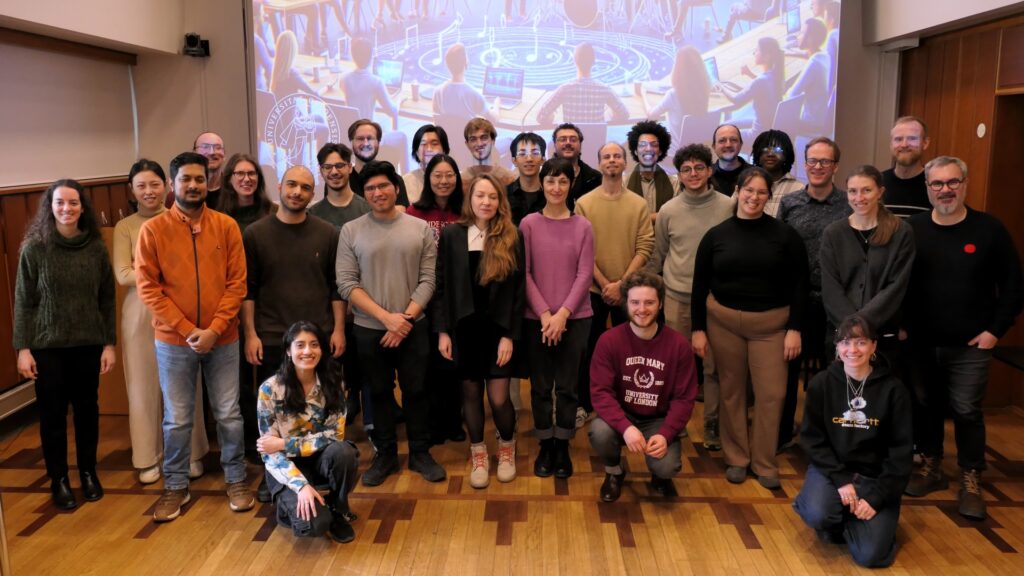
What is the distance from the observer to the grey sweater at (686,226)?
384 centimetres

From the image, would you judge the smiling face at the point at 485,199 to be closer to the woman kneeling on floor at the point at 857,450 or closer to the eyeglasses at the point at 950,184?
the woman kneeling on floor at the point at 857,450

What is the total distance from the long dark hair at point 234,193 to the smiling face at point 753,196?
87.4 inches

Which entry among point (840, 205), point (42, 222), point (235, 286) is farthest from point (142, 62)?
point (840, 205)

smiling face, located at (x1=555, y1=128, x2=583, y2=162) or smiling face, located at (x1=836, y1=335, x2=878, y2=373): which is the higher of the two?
smiling face, located at (x1=555, y1=128, x2=583, y2=162)

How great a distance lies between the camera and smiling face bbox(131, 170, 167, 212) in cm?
339

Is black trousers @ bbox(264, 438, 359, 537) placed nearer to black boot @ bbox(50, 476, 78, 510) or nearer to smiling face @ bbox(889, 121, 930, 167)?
black boot @ bbox(50, 476, 78, 510)

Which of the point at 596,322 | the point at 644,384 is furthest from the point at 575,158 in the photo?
the point at 644,384

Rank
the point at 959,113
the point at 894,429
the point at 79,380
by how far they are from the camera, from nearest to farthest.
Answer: the point at 894,429 < the point at 79,380 < the point at 959,113

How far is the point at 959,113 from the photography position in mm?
5023

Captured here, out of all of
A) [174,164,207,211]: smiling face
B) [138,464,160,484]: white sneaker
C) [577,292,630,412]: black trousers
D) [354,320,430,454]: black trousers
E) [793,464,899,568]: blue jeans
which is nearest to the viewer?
[793,464,899,568]: blue jeans

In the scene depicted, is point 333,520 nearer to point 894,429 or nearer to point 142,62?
point 894,429

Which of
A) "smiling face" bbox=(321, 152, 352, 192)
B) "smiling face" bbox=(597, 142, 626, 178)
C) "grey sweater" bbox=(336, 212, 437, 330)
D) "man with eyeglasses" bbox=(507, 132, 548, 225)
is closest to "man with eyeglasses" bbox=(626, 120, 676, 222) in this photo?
"smiling face" bbox=(597, 142, 626, 178)

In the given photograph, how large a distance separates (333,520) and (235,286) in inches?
41.4

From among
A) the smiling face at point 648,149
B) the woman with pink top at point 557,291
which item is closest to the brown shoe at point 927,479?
the woman with pink top at point 557,291
